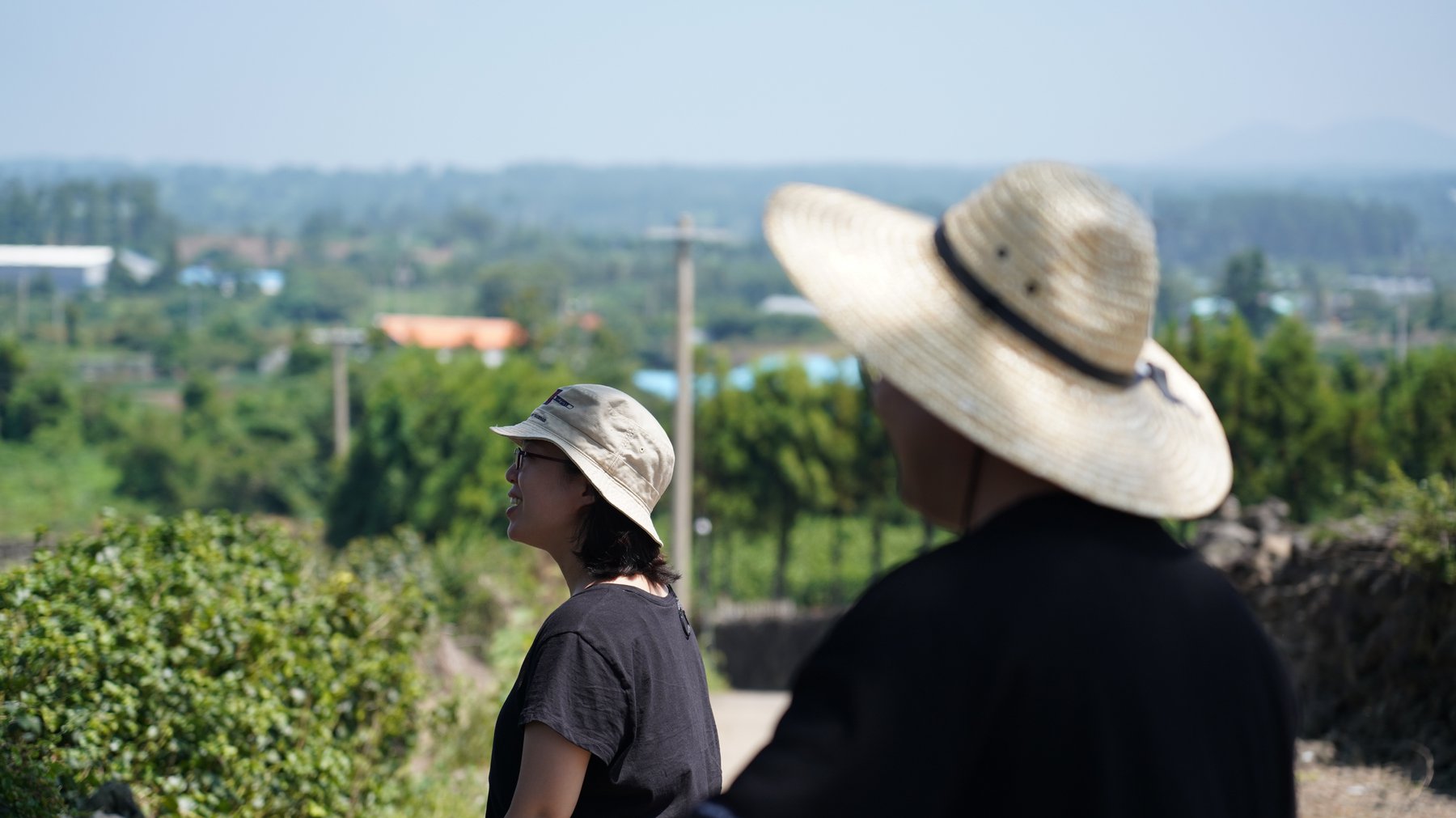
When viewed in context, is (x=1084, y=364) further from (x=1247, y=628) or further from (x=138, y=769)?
(x=138, y=769)

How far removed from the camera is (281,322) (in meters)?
115

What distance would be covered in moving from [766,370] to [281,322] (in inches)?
3590

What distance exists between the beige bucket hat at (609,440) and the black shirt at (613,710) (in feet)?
0.69

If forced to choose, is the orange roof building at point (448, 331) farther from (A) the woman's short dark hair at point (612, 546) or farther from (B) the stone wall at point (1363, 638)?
A: (A) the woman's short dark hair at point (612, 546)

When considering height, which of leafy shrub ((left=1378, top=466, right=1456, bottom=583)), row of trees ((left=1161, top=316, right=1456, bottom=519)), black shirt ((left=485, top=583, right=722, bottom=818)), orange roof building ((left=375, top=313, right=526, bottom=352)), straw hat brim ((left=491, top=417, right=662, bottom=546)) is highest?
straw hat brim ((left=491, top=417, right=662, bottom=546))

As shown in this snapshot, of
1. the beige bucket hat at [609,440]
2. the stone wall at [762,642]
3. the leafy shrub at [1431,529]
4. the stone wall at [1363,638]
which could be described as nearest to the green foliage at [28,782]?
the beige bucket hat at [609,440]

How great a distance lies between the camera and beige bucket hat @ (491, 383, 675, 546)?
255 centimetres

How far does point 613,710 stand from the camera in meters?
2.28

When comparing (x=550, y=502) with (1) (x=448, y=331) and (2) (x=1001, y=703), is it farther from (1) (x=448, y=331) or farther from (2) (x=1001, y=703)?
(1) (x=448, y=331)

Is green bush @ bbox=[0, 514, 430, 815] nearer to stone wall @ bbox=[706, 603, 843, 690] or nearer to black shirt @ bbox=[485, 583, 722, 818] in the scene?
black shirt @ bbox=[485, 583, 722, 818]

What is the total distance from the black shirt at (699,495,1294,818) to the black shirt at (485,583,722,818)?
1.03 m

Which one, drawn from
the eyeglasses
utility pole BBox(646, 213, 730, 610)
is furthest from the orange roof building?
the eyeglasses

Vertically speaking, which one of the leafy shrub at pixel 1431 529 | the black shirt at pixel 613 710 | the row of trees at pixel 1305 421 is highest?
the black shirt at pixel 613 710

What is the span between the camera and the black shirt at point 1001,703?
121cm
